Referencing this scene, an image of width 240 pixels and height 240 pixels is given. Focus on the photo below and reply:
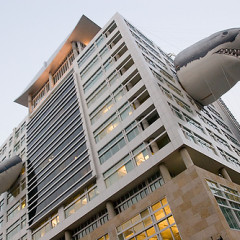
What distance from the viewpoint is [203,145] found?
119 feet

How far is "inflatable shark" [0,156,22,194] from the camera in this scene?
52156 millimetres

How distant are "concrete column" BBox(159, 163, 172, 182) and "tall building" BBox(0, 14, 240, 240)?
0.35 ft

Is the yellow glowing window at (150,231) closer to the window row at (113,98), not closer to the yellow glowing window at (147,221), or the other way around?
the yellow glowing window at (147,221)

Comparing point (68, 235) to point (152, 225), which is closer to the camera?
point (152, 225)

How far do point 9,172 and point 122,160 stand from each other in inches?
1053

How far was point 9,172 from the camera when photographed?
5241 cm

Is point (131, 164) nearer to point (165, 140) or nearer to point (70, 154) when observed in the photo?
point (165, 140)

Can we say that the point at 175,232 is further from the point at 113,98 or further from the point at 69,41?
the point at 69,41

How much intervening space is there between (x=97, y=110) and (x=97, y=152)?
7.18 metres

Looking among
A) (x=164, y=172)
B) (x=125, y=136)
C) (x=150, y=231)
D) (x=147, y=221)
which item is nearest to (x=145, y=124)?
(x=125, y=136)

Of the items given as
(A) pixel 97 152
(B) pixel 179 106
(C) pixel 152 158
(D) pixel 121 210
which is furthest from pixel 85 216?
(B) pixel 179 106

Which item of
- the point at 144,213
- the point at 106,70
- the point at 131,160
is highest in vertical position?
the point at 106,70

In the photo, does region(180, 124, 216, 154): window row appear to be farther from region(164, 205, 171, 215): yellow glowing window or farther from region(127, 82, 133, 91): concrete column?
region(127, 82, 133, 91): concrete column

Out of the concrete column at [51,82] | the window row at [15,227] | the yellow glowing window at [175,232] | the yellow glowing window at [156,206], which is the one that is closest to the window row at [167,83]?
the yellow glowing window at [156,206]
